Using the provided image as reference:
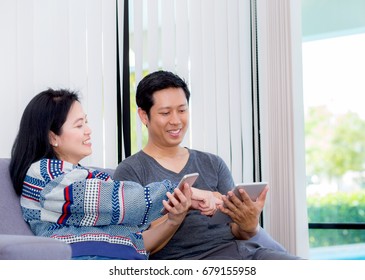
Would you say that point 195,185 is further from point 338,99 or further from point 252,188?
point 338,99

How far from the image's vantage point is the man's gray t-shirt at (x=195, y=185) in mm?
2186

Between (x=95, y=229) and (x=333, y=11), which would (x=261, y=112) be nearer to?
(x=95, y=229)

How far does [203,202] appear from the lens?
2.08 metres

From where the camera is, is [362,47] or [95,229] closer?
[95,229]

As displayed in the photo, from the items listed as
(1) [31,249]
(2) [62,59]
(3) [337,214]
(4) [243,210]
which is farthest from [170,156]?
(3) [337,214]

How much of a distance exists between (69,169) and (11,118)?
1.02m

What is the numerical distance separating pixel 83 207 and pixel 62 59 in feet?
4.27

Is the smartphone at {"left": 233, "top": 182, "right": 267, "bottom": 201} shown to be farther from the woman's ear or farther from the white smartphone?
the woman's ear

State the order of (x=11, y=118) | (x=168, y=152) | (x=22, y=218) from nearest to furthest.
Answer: (x=22, y=218) → (x=168, y=152) → (x=11, y=118)

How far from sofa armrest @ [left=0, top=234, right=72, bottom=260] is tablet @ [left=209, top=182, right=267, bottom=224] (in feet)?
2.49

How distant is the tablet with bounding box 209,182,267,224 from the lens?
206cm

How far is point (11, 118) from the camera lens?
2.78 meters

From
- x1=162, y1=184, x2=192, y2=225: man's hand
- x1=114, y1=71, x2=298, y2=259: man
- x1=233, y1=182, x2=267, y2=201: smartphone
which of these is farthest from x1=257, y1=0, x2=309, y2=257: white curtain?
x1=162, y1=184, x2=192, y2=225: man's hand

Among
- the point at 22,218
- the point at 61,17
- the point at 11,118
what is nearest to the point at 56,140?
the point at 22,218
